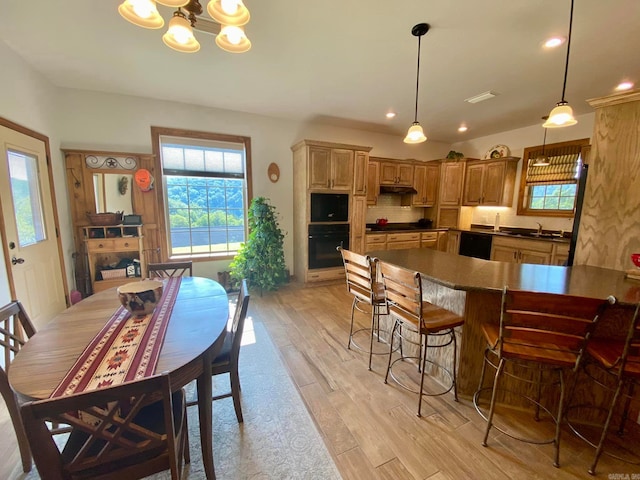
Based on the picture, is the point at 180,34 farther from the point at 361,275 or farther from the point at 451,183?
the point at 451,183

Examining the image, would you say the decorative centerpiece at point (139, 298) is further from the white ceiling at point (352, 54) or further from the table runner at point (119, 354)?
the white ceiling at point (352, 54)

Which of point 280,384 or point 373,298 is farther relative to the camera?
point 373,298

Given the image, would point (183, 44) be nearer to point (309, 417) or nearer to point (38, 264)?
point (309, 417)

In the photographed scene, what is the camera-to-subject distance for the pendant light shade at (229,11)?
133 cm

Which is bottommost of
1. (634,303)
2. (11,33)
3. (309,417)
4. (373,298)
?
(309,417)

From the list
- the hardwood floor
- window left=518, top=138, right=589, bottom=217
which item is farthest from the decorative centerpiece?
window left=518, top=138, right=589, bottom=217

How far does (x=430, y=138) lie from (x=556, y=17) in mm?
3766

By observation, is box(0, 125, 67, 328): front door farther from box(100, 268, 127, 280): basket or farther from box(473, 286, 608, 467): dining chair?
box(473, 286, 608, 467): dining chair

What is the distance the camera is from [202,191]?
411 cm

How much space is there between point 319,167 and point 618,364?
372cm

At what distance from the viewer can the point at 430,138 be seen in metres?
5.70

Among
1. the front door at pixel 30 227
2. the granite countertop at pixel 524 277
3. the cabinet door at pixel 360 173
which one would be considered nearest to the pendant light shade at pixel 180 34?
the front door at pixel 30 227

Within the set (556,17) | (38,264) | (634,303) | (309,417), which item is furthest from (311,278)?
(556,17)

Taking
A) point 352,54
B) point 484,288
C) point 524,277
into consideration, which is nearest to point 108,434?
point 484,288
